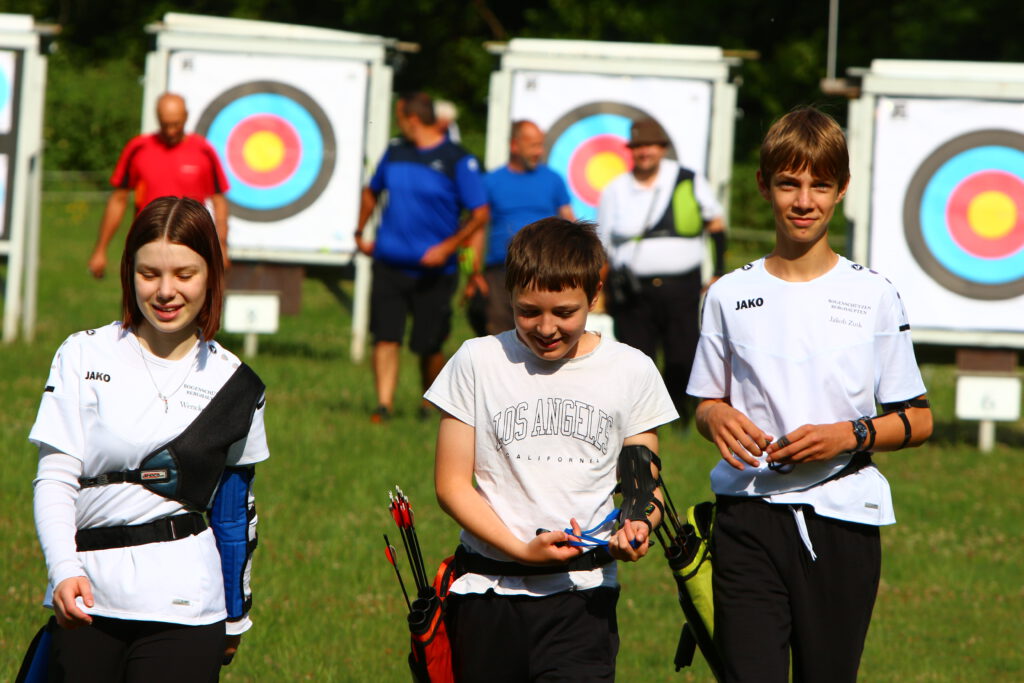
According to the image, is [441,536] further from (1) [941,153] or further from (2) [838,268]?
(1) [941,153]

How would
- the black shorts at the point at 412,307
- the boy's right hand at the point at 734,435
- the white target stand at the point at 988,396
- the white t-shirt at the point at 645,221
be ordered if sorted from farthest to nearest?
the white target stand at the point at 988,396
the black shorts at the point at 412,307
the white t-shirt at the point at 645,221
the boy's right hand at the point at 734,435

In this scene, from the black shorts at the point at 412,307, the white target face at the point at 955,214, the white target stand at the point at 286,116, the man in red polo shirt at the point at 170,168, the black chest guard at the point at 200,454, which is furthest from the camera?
the white target stand at the point at 286,116

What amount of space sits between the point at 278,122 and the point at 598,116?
2.76 m

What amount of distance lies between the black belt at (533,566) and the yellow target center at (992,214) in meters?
7.61

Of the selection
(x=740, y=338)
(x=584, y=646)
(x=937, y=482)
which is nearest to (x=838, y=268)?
(x=740, y=338)

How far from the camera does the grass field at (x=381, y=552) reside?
5.34m

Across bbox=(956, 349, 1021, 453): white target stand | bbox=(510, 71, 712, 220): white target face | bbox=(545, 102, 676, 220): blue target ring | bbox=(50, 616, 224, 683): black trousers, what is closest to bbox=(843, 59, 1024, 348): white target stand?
bbox=(956, 349, 1021, 453): white target stand

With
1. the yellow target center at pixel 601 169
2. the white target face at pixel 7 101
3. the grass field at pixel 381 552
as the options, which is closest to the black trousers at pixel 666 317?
the grass field at pixel 381 552

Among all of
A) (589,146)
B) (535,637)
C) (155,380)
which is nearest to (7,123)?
(589,146)

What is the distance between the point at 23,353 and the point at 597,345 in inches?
337

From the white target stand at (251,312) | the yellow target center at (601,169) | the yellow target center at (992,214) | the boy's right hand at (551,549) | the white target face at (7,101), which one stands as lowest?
the boy's right hand at (551,549)

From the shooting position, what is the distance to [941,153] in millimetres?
10242

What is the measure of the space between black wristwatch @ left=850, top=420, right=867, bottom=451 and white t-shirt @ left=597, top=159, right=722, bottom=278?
5.73 metres

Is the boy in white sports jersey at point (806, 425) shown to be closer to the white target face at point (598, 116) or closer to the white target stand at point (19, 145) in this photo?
the white target face at point (598, 116)
